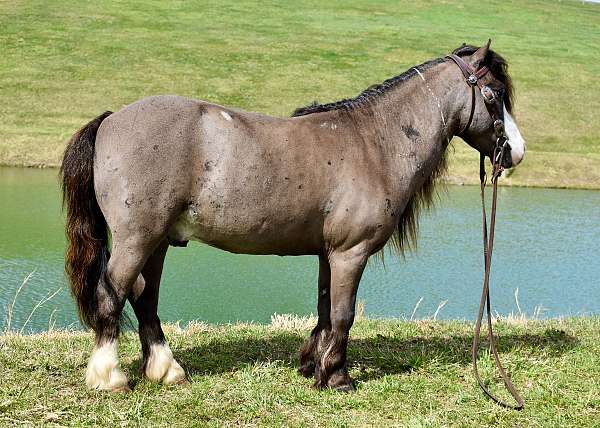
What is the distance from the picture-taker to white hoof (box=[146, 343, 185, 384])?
15.6ft

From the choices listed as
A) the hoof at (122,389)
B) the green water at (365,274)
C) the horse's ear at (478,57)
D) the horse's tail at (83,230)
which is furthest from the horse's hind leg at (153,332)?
the green water at (365,274)

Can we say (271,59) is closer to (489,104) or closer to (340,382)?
(489,104)

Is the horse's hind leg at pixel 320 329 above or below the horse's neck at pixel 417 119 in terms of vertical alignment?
below

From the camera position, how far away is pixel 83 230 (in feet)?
15.1

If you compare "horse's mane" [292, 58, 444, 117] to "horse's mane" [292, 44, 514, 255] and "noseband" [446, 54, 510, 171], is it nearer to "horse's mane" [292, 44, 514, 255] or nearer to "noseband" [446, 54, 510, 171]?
"horse's mane" [292, 44, 514, 255]

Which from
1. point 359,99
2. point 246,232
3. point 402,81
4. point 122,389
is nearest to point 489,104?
point 402,81

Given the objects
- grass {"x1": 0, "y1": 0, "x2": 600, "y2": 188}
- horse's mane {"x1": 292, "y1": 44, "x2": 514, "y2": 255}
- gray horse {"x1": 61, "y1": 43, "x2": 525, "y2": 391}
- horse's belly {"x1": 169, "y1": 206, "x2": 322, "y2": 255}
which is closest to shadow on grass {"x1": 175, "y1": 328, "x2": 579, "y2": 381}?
gray horse {"x1": 61, "y1": 43, "x2": 525, "y2": 391}

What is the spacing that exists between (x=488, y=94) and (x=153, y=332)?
9.53ft

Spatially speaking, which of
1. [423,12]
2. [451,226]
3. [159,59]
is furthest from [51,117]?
[423,12]

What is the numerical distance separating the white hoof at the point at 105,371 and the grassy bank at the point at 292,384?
0.27ft

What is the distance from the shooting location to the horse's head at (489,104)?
512 centimetres

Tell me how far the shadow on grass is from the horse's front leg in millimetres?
382

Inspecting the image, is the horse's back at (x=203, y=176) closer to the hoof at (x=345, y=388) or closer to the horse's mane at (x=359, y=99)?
the horse's mane at (x=359, y=99)

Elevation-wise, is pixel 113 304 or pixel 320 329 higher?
pixel 113 304
